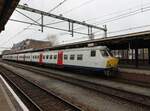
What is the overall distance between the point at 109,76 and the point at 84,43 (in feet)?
20.0

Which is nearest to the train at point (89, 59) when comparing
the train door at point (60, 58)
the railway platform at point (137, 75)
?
the train door at point (60, 58)

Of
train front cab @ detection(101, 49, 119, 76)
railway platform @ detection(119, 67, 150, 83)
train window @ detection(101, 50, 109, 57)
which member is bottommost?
railway platform @ detection(119, 67, 150, 83)

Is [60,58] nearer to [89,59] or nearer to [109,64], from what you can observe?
[89,59]

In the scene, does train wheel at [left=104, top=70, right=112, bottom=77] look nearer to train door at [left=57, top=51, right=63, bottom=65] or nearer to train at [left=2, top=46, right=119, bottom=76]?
train at [left=2, top=46, right=119, bottom=76]

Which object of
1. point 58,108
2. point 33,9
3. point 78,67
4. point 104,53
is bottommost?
point 58,108

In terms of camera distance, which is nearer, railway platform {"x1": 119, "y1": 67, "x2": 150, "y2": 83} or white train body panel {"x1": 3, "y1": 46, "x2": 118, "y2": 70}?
railway platform {"x1": 119, "y1": 67, "x2": 150, "y2": 83}

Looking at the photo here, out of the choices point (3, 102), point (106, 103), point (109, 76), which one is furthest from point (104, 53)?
point (3, 102)

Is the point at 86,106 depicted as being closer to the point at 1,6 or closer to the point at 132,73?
the point at 1,6

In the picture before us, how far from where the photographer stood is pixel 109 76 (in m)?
19.3

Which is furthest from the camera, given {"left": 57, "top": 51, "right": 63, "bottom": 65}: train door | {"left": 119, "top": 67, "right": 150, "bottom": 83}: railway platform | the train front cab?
{"left": 57, "top": 51, "right": 63, "bottom": 65}: train door

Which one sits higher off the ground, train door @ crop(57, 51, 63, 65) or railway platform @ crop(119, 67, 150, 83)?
train door @ crop(57, 51, 63, 65)

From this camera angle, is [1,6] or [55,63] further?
[55,63]

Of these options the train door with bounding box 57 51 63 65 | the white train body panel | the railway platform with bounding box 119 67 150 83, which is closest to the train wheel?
the white train body panel

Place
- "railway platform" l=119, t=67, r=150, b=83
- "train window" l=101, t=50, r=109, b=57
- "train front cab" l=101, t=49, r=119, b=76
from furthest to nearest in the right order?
1. "train window" l=101, t=50, r=109, b=57
2. "train front cab" l=101, t=49, r=119, b=76
3. "railway platform" l=119, t=67, r=150, b=83
